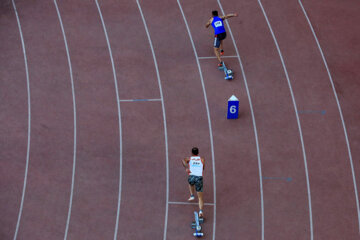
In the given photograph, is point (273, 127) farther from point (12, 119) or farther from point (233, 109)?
point (12, 119)

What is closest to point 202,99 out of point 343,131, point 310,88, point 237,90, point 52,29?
point 237,90

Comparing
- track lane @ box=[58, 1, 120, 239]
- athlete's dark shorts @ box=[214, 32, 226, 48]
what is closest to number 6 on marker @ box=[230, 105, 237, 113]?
athlete's dark shorts @ box=[214, 32, 226, 48]

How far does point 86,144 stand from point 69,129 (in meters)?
0.68

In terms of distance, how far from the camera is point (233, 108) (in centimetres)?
1152

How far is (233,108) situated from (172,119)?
158cm

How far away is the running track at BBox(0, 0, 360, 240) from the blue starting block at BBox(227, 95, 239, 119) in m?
0.21

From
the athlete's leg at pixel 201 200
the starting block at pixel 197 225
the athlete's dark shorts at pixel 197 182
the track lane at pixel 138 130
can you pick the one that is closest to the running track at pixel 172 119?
the track lane at pixel 138 130

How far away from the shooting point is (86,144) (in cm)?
1161

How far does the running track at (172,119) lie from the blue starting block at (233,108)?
209 mm

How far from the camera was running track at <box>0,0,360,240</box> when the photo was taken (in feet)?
33.8

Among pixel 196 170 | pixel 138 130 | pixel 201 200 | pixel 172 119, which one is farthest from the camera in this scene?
pixel 172 119

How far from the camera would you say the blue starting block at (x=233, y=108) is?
37.3ft

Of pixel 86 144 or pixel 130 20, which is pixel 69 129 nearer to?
pixel 86 144

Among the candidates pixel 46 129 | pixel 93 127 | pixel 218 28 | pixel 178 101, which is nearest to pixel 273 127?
pixel 178 101
